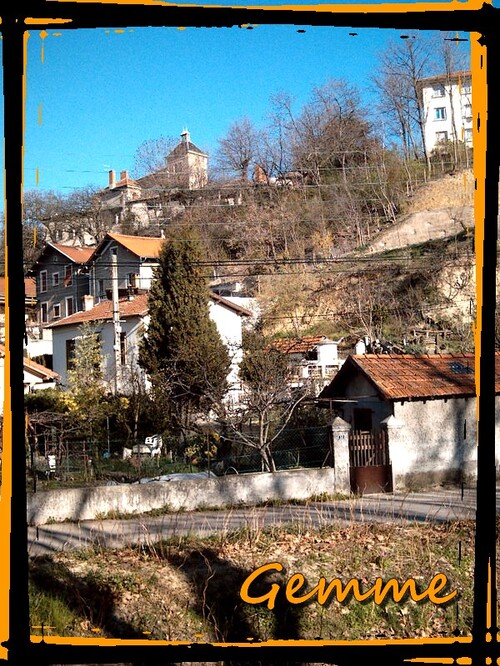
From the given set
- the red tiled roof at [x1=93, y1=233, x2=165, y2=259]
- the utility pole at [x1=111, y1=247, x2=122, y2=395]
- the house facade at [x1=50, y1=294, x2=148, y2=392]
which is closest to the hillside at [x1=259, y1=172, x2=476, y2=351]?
the red tiled roof at [x1=93, y1=233, x2=165, y2=259]

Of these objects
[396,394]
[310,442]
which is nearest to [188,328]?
[310,442]

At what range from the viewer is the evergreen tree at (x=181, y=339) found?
57.6ft

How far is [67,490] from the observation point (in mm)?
10844

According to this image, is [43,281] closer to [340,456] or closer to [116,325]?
[116,325]

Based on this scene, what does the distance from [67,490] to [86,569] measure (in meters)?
3.78

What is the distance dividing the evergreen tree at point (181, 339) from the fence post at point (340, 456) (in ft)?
17.3

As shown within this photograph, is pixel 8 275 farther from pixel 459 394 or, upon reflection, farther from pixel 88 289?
pixel 88 289

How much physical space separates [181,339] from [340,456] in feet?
29.0

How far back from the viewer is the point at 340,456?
12312mm

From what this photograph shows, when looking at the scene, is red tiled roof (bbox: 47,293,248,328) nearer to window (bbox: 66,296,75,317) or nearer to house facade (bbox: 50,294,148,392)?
house facade (bbox: 50,294,148,392)

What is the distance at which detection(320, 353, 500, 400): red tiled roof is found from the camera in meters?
12.9

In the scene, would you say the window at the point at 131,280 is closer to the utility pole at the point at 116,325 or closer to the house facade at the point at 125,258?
the house facade at the point at 125,258

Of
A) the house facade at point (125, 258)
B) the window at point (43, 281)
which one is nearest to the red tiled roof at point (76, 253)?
the house facade at point (125, 258)

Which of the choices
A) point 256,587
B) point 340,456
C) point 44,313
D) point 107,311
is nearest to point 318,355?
point 107,311
